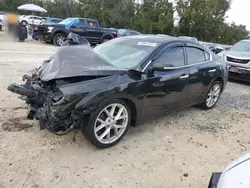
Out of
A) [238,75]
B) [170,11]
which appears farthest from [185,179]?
[170,11]

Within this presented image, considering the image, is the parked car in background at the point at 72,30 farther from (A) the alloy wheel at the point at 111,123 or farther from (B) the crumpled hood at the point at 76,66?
(A) the alloy wheel at the point at 111,123

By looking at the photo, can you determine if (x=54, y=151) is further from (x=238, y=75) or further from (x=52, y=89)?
(x=238, y=75)

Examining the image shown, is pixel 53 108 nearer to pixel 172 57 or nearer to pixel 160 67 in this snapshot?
pixel 160 67

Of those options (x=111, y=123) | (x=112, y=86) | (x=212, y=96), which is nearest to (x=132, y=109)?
(x=111, y=123)

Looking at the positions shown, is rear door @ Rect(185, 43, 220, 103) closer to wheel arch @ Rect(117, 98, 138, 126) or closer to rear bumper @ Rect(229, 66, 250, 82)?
wheel arch @ Rect(117, 98, 138, 126)

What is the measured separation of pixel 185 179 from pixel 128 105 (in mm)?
1261

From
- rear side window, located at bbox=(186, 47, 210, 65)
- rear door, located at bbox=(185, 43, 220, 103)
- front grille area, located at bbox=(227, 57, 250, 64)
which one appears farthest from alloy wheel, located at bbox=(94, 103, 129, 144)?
front grille area, located at bbox=(227, 57, 250, 64)

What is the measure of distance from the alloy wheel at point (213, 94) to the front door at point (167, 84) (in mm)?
1061

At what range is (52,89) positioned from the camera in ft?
10.6

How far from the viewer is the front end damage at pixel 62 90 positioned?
9.64 ft

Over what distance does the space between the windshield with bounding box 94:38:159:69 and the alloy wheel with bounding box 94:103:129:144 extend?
0.70 metres

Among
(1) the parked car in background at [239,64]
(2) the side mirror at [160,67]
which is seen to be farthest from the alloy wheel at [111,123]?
(1) the parked car in background at [239,64]

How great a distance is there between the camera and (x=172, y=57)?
13.8 feet

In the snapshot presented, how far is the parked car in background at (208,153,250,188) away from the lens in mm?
1669
